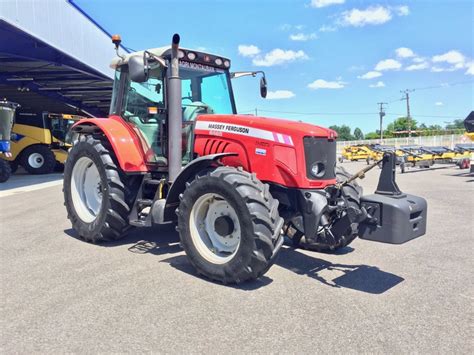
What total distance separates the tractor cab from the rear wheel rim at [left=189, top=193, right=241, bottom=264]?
93cm

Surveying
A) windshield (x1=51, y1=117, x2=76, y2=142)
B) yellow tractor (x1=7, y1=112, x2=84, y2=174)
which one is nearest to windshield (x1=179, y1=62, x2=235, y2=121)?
yellow tractor (x1=7, y1=112, x2=84, y2=174)

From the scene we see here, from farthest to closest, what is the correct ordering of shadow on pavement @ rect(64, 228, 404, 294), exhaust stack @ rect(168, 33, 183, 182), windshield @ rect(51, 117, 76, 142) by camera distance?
windshield @ rect(51, 117, 76, 142), exhaust stack @ rect(168, 33, 183, 182), shadow on pavement @ rect(64, 228, 404, 294)

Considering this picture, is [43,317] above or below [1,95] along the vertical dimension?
below

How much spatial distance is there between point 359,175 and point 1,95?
22111mm

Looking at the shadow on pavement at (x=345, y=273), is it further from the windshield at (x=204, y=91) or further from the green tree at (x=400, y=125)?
the green tree at (x=400, y=125)

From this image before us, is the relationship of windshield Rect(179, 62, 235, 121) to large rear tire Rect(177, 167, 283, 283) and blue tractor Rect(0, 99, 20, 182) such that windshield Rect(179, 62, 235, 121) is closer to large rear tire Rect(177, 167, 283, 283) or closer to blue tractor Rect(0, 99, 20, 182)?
large rear tire Rect(177, 167, 283, 283)

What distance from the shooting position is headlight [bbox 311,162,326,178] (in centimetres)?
423

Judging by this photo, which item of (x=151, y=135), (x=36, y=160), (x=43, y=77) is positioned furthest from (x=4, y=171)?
(x=151, y=135)

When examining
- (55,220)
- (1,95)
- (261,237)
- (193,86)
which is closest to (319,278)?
(261,237)

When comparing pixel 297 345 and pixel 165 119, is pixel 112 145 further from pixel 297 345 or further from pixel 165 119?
pixel 297 345

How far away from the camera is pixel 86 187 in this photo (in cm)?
619

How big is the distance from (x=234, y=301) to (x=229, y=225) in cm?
82

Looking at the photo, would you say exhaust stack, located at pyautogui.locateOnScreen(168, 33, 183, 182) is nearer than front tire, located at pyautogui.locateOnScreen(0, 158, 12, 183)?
Yes

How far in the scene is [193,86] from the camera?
5.36 metres
